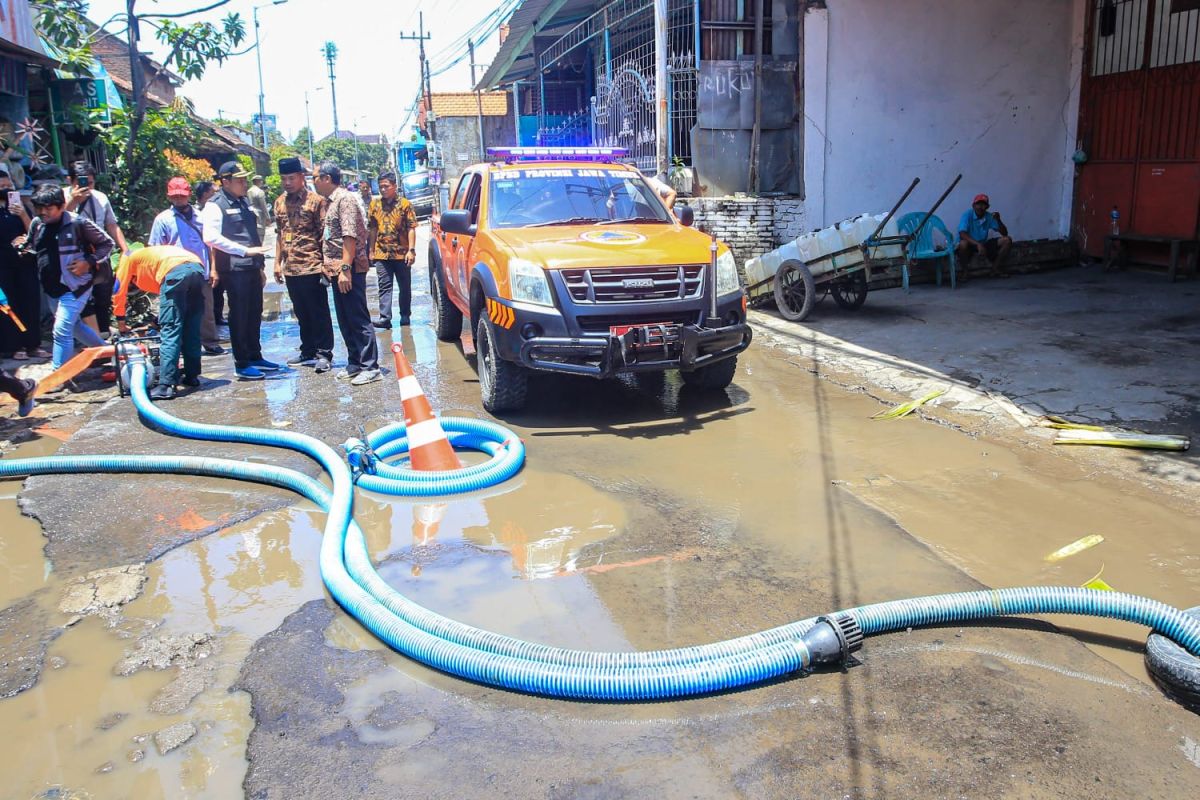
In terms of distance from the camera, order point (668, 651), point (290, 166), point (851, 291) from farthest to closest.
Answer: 1. point (851, 291)
2. point (290, 166)
3. point (668, 651)

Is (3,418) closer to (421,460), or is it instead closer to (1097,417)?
(421,460)

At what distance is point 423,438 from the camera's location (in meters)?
5.68

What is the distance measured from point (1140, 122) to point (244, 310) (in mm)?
11426

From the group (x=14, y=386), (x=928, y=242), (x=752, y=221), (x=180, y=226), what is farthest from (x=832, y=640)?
(x=752, y=221)

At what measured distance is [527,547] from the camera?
4.49 metres

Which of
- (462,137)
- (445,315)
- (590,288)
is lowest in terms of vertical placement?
(445,315)

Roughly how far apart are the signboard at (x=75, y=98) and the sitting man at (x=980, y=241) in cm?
1242

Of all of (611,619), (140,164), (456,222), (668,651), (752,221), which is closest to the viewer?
(668,651)

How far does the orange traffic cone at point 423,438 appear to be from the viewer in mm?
5621

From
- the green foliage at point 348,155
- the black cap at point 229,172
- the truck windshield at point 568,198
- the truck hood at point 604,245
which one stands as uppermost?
the green foliage at point 348,155

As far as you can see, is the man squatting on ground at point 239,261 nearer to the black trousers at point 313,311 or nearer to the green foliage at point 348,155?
the black trousers at point 313,311

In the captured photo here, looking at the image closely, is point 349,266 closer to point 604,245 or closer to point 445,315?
point 445,315

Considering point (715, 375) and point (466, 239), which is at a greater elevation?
point (466, 239)

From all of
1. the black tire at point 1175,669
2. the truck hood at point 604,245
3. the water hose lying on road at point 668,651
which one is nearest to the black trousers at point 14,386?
the truck hood at point 604,245
